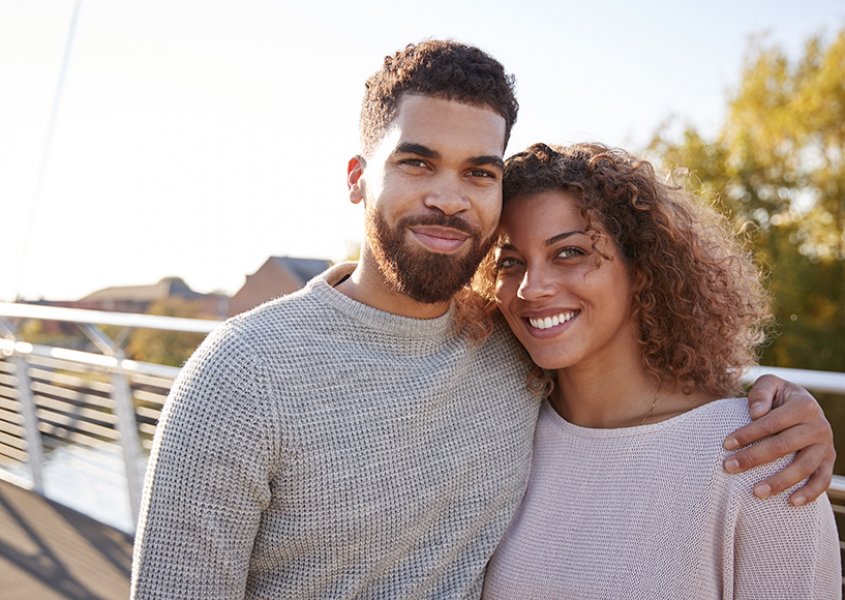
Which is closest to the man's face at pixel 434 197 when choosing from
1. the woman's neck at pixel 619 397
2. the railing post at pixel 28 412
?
the woman's neck at pixel 619 397

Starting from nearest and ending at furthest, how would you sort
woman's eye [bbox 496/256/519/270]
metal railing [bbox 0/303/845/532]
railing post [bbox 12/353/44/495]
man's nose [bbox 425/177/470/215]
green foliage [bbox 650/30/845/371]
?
man's nose [bbox 425/177/470/215] < woman's eye [bbox 496/256/519/270] < metal railing [bbox 0/303/845/532] < railing post [bbox 12/353/44/495] < green foliage [bbox 650/30/845/371]

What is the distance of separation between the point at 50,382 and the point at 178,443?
13.4ft

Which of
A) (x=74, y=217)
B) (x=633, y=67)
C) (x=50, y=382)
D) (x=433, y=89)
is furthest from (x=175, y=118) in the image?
(x=433, y=89)

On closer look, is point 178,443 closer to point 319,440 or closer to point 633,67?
point 319,440

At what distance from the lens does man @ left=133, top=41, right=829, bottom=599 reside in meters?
1.55

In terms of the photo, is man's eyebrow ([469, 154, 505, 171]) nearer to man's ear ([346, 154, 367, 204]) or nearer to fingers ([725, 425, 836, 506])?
man's ear ([346, 154, 367, 204])

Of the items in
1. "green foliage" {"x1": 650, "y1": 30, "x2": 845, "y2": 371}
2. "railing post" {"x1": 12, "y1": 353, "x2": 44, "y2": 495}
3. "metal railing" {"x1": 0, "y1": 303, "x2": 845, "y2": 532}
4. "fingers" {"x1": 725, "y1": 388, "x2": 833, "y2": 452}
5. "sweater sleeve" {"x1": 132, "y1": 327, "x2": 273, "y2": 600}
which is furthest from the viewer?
"green foliage" {"x1": 650, "y1": 30, "x2": 845, "y2": 371}

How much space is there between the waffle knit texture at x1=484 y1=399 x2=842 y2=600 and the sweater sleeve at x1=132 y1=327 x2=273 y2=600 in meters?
0.60

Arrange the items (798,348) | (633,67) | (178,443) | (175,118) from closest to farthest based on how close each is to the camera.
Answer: (178,443) → (798,348) → (633,67) → (175,118)

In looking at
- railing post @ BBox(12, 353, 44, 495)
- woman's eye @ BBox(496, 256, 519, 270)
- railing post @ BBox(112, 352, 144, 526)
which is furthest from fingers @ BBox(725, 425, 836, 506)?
railing post @ BBox(12, 353, 44, 495)

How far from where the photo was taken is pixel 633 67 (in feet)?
67.8

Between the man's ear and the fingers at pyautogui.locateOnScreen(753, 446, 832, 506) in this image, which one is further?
the man's ear

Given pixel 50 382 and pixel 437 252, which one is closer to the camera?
pixel 437 252

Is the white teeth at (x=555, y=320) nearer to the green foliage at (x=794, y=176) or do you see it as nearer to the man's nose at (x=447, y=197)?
the man's nose at (x=447, y=197)
